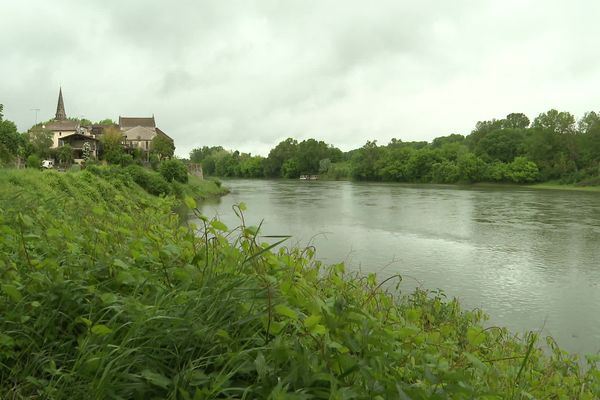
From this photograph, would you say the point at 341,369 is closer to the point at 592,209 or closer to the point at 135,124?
the point at 592,209

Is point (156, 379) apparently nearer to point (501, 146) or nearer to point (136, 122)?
point (501, 146)

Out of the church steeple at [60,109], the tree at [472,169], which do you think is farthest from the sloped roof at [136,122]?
the tree at [472,169]

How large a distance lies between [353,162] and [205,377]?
341 ft

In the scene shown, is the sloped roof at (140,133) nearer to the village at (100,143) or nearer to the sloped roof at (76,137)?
the village at (100,143)

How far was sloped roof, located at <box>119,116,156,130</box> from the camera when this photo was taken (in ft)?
Result: 296

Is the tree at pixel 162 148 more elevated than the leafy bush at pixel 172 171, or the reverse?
the tree at pixel 162 148

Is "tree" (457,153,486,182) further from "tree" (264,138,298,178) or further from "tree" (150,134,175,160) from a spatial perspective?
"tree" (264,138,298,178)

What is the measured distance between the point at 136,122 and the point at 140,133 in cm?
1179

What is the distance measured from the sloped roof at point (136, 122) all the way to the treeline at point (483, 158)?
3988 cm

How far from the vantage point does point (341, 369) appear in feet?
7.01

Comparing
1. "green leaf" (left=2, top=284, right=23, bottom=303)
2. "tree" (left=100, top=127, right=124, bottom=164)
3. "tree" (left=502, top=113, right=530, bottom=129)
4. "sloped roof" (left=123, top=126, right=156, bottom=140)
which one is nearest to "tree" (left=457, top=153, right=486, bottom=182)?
"tree" (left=502, top=113, right=530, bottom=129)

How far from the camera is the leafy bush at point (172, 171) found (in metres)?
40.8

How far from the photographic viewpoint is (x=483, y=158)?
8012 centimetres

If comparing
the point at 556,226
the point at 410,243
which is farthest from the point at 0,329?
the point at 556,226
